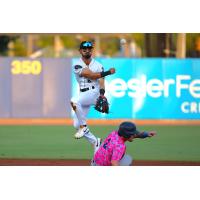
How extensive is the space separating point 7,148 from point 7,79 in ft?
28.0

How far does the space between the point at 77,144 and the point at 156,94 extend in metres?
7.10

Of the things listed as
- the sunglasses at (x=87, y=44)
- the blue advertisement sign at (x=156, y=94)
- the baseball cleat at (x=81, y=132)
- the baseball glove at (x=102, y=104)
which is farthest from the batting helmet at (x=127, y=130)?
the blue advertisement sign at (x=156, y=94)

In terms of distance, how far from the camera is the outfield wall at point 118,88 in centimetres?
2461

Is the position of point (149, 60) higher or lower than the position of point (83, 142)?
higher

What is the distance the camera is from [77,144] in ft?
59.3

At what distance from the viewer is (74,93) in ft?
81.3

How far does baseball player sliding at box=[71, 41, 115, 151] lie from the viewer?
526 inches

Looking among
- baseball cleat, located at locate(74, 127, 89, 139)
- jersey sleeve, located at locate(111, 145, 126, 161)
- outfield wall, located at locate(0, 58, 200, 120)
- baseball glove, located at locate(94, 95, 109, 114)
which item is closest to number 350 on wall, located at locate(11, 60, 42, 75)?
outfield wall, located at locate(0, 58, 200, 120)

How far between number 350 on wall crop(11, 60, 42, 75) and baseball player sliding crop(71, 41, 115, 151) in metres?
11.3

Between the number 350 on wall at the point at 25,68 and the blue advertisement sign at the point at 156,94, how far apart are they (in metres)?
1.37

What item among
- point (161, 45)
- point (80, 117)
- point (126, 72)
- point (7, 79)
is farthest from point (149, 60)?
point (80, 117)

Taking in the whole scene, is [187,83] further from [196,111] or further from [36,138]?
[36,138]

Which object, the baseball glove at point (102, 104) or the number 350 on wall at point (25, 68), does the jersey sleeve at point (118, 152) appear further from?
the number 350 on wall at point (25, 68)

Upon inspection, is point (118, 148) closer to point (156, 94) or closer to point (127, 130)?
point (127, 130)
